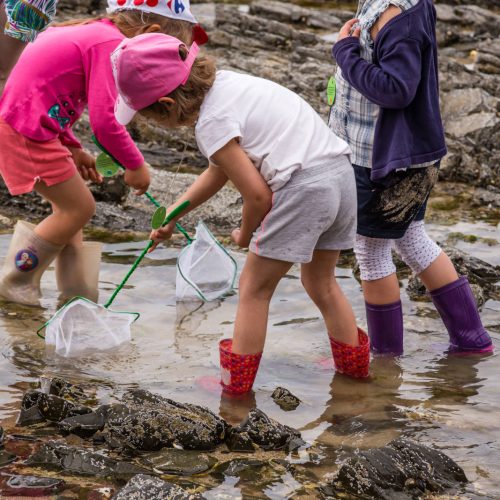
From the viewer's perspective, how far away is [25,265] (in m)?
5.00

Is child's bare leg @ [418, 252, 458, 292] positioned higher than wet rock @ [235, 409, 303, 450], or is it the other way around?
child's bare leg @ [418, 252, 458, 292]

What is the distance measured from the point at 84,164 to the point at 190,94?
1870 mm

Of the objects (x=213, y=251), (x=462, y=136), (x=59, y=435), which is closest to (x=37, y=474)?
(x=59, y=435)

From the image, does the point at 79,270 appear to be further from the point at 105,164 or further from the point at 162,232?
the point at 162,232

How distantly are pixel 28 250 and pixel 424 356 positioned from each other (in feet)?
Answer: 7.04

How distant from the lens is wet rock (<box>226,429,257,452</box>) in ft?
10.9

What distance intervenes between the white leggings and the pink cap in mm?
1250

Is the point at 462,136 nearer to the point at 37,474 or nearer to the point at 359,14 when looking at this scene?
the point at 359,14

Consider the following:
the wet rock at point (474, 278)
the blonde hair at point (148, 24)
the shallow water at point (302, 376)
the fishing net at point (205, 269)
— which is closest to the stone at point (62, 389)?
the shallow water at point (302, 376)

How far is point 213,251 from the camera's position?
5.46 meters

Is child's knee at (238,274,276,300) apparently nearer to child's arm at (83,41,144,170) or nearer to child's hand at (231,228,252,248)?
child's hand at (231,228,252,248)

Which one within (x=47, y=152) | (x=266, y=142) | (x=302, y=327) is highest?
(x=266, y=142)

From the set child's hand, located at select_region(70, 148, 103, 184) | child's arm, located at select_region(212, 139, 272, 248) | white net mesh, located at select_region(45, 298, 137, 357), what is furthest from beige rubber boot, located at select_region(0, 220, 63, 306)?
child's arm, located at select_region(212, 139, 272, 248)

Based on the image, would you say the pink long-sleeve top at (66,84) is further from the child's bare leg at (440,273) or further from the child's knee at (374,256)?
the child's bare leg at (440,273)
